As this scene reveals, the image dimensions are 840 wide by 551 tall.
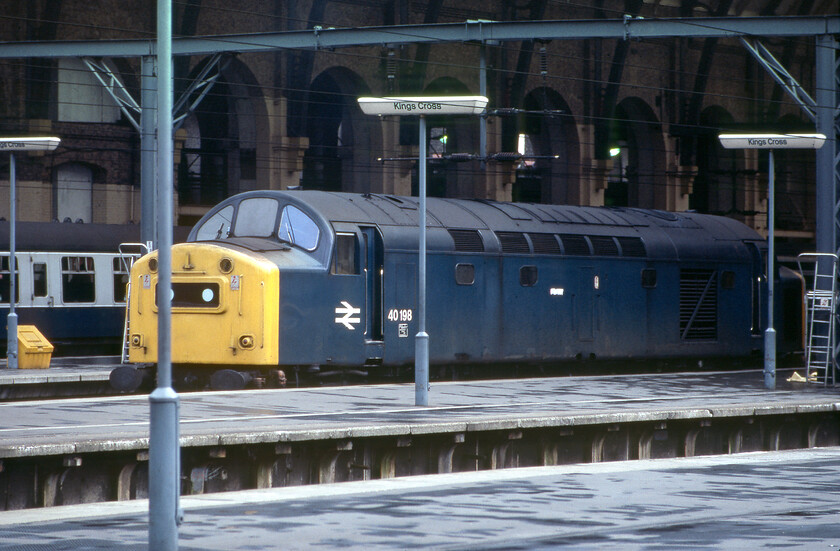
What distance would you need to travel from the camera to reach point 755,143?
Result: 2364 cm

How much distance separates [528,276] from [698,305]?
18.5ft

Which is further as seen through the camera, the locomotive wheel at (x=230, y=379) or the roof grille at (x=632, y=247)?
the roof grille at (x=632, y=247)

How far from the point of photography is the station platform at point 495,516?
957cm

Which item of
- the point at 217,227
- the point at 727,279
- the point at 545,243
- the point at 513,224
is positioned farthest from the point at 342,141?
the point at 217,227

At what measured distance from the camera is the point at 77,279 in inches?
1219

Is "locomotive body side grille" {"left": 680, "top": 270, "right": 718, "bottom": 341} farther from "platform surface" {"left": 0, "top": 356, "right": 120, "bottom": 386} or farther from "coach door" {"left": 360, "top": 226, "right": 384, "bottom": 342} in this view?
"platform surface" {"left": 0, "top": 356, "right": 120, "bottom": 386}

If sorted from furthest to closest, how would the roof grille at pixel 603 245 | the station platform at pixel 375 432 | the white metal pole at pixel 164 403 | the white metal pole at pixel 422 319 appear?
1. the roof grille at pixel 603 245
2. the white metal pole at pixel 422 319
3. the station platform at pixel 375 432
4. the white metal pole at pixel 164 403

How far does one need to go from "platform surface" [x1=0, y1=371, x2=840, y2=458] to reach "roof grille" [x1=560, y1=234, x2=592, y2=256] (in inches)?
122

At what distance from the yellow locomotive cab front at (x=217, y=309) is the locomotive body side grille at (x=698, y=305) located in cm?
1162

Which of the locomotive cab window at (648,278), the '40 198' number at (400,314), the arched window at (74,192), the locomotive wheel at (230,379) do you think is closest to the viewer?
the locomotive wheel at (230,379)

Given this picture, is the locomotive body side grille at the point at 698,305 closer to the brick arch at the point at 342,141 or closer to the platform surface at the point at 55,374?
the platform surface at the point at 55,374

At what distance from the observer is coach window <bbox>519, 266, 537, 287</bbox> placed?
25219mm

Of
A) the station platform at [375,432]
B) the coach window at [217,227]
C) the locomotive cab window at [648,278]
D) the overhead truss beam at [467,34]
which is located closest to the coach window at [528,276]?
the station platform at [375,432]

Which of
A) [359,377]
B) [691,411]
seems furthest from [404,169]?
[691,411]
